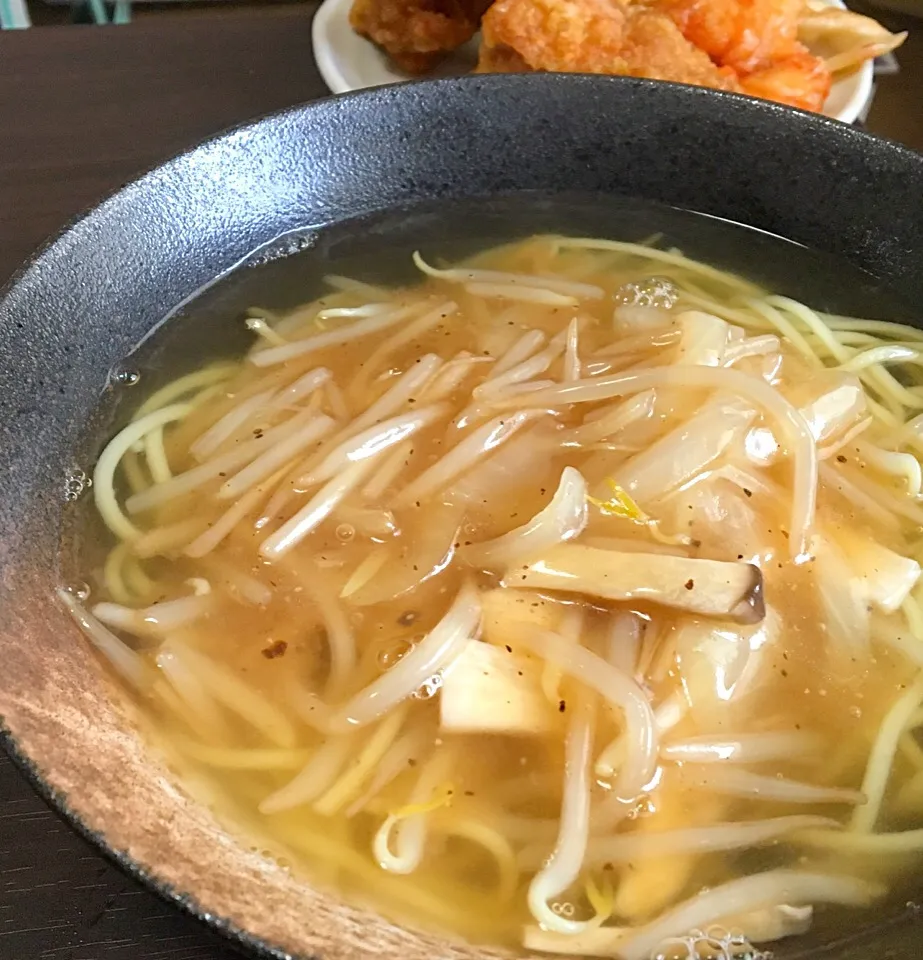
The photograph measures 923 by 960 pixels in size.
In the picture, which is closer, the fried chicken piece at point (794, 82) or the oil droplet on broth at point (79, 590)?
the oil droplet on broth at point (79, 590)

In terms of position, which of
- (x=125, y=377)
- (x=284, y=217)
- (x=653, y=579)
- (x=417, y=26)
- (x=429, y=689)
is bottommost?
(x=429, y=689)

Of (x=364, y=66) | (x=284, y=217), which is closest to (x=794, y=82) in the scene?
(x=364, y=66)

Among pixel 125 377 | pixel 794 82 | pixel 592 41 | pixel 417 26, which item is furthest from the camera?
pixel 417 26

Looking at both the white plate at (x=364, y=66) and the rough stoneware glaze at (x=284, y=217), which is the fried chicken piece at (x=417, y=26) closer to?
the white plate at (x=364, y=66)

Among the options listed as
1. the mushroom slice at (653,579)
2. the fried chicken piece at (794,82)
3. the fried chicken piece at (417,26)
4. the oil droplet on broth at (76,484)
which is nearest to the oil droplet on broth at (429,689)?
the mushroom slice at (653,579)

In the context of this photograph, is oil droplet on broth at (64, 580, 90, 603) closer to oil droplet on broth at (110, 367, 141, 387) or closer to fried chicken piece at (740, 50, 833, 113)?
oil droplet on broth at (110, 367, 141, 387)

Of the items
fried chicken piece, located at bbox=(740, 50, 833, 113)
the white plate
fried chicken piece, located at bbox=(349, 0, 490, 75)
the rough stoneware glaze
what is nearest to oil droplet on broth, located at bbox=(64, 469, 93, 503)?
the rough stoneware glaze

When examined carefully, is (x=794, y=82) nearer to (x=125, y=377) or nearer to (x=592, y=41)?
(x=592, y=41)
